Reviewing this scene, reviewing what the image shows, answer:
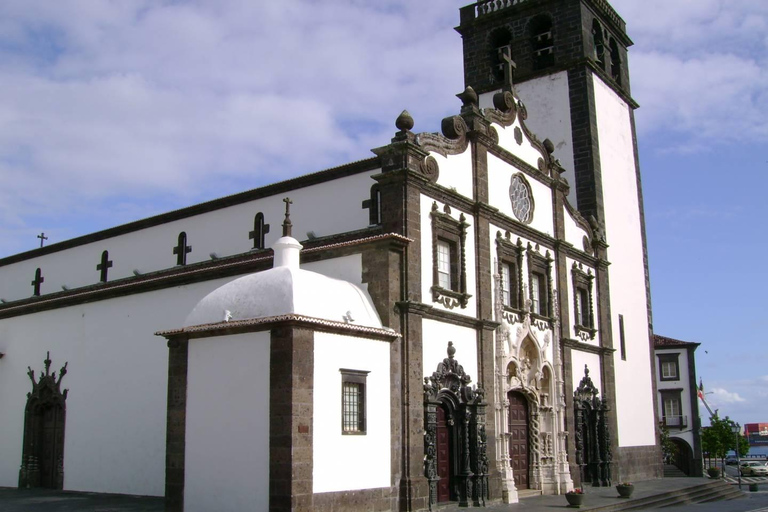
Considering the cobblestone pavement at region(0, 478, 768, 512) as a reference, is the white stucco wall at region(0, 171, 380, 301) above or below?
above

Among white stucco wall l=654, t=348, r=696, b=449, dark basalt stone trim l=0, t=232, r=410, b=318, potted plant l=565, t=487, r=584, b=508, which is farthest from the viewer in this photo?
white stucco wall l=654, t=348, r=696, b=449

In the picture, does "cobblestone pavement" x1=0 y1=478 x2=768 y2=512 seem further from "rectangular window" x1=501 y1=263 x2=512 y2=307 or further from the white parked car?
the white parked car

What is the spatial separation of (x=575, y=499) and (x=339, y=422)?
301 inches

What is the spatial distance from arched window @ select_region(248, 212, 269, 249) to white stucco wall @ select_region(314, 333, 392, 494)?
7855mm

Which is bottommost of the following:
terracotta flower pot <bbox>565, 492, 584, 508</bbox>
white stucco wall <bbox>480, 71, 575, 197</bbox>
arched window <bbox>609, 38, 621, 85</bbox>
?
terracotta flower pot <bbox>565, 492, 584, 508</bbox>

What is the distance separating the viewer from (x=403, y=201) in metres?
19.8

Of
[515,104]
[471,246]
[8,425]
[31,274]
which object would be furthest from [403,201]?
[31,274]

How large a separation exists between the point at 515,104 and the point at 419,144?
258 inches

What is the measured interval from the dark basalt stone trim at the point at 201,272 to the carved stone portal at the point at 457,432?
Result: 145 inches

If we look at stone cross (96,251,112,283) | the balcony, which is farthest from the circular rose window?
the balcony

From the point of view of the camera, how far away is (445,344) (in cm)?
2078

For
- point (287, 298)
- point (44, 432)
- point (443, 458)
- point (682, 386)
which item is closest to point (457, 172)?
point (287, 298)

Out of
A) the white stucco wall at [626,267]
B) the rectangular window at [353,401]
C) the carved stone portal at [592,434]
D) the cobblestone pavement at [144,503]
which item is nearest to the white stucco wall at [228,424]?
the rectangular window at [353,401]

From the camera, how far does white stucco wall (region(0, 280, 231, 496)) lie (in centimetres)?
2380
